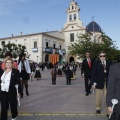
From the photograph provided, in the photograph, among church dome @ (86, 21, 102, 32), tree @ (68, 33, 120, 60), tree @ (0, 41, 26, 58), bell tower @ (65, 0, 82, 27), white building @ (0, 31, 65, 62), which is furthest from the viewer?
church dome @ (86, 21, 102, 32)

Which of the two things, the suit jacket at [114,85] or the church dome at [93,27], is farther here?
the church dome at [93,27]

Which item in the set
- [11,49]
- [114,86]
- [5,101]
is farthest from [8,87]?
[11,49]

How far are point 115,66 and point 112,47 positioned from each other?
33.5m

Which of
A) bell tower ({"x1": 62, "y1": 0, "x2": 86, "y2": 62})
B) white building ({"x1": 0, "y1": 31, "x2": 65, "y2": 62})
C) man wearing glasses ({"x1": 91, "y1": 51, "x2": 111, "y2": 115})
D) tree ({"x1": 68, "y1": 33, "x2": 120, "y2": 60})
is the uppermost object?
bell tower ({"x1": 62, "y1": 0, "x2": 86, "y2": 62})

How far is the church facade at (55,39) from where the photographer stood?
66562mm

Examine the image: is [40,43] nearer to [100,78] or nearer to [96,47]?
[96,47]

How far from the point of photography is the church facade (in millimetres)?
66562

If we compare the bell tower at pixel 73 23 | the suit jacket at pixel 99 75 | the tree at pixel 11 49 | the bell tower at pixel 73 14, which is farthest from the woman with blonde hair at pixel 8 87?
the bell tower at pixel 73 14

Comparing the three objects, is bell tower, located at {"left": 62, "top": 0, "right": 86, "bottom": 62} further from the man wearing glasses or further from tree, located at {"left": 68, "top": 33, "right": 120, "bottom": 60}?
the man wearing glasses

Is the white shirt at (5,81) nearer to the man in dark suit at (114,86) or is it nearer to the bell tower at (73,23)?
the man in dark suit at (114,86)

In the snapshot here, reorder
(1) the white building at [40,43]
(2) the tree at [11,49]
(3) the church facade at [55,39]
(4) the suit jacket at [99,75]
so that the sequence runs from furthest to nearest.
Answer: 1. (3) the church facade at [55,39]
2. (1) the white building at [40,43]
3. (2) the tree at [11,49]
4. (4) the suit jacket at [99,75]

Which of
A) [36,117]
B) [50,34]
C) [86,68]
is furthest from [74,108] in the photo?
[50,34]

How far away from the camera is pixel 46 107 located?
8.35 m

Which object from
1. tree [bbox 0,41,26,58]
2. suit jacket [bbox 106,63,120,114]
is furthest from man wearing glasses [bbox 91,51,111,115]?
tree [bbox 0,41,26,58]
